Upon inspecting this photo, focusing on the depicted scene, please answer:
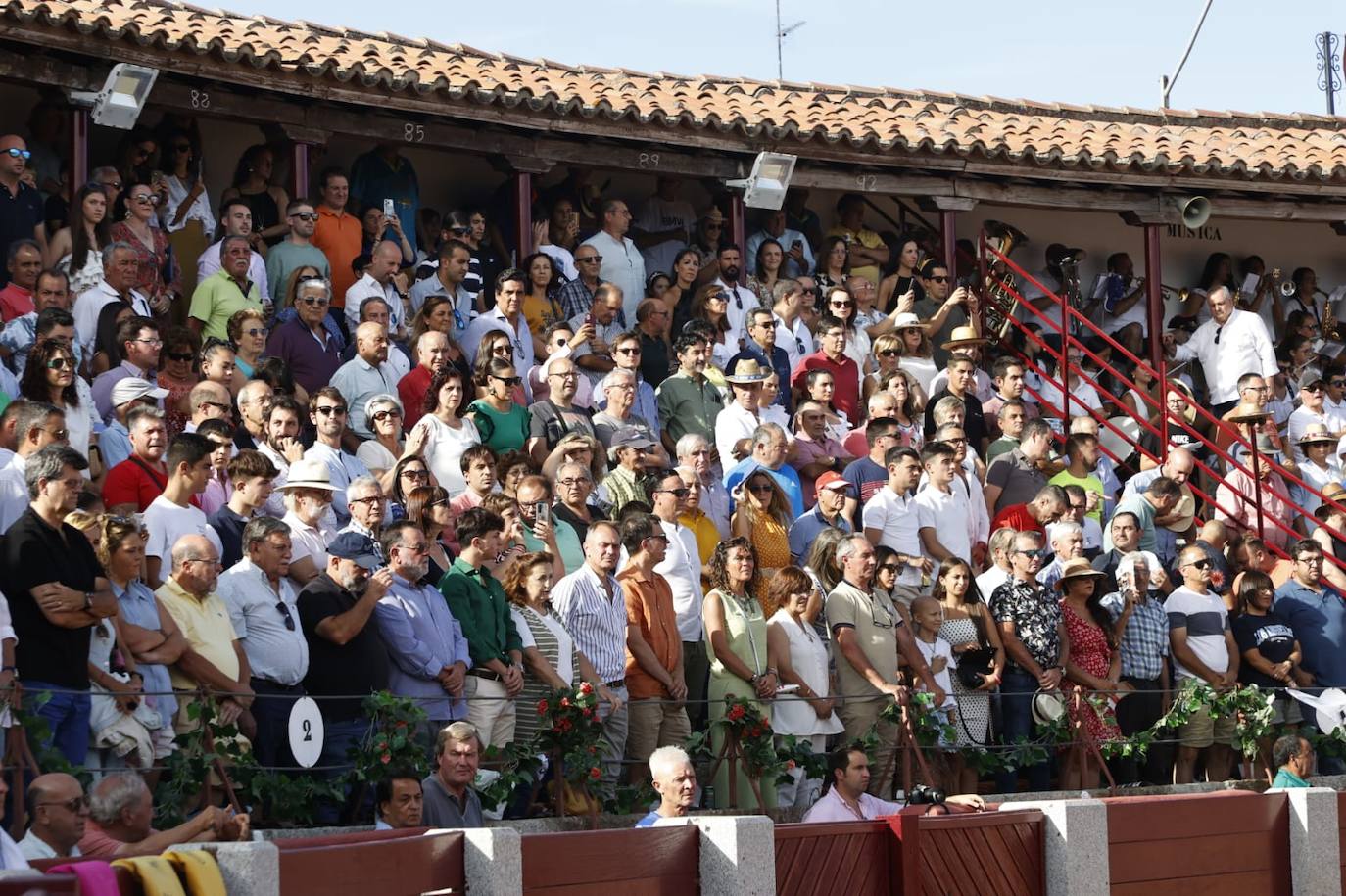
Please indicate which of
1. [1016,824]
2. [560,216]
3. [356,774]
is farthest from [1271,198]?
[356,774]

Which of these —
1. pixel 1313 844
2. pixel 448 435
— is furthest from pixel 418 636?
pixel 1313 844

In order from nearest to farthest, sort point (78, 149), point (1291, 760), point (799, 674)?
point (799, 674) < point (1291, 760) < point (78, 149)

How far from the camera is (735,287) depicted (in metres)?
15.7

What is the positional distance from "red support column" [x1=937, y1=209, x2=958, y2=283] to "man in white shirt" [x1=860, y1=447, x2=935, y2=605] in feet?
17.9

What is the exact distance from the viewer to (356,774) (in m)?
9.05

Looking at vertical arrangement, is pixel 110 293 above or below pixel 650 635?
above

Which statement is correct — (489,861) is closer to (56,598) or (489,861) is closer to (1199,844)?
(56,598)

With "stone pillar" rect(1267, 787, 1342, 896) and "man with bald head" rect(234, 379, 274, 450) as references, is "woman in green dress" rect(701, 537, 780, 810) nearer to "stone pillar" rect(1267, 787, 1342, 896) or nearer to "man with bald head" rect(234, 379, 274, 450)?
"man with bald head" rect(234, 379, 274, 450)

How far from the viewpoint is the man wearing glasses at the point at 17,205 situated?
12531mm

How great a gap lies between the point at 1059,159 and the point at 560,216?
15.5ft

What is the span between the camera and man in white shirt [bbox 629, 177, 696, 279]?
16.4 m

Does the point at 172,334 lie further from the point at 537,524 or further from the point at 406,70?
the point at 406,70

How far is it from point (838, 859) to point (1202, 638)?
13.3 feet

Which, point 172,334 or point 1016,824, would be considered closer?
point 1016,824
